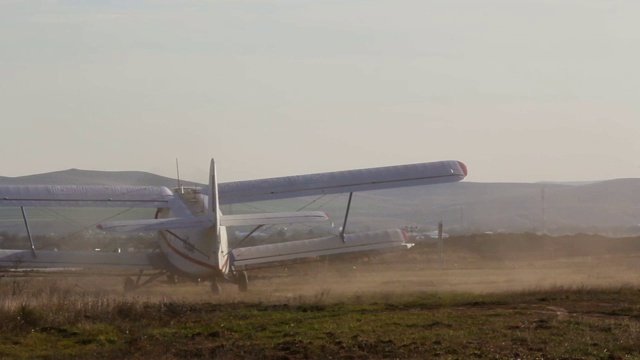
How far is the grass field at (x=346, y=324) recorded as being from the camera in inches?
539

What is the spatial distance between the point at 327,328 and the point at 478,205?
450 ft

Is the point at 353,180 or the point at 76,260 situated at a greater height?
the point at 353,180

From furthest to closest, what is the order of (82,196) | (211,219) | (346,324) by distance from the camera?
(82,196) → (211,219) → (346,324)

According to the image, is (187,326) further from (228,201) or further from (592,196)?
(592,196)

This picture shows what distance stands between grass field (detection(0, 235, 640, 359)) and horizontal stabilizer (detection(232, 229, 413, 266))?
1269mm

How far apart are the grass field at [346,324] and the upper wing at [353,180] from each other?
2.93m

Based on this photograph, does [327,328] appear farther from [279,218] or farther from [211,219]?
[211,219]

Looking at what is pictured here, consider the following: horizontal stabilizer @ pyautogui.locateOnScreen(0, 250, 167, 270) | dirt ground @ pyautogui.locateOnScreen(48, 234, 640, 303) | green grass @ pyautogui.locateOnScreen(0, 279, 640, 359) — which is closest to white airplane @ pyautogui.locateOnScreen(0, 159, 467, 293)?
horizontal stabilizer @ pyautogui.locateOnScreen(0, 250, 167, 270)

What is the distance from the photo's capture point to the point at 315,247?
27.1 meters

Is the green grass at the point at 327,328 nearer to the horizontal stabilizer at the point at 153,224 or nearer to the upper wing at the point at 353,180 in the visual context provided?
the horizontal stabilizer at the point at 153,224

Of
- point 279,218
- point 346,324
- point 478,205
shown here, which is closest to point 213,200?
point 279,218

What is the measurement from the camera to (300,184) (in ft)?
90.4

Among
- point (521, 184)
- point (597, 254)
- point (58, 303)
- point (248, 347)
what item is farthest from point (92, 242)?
point (521, 184)

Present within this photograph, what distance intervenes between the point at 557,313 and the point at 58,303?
7.86 meters
